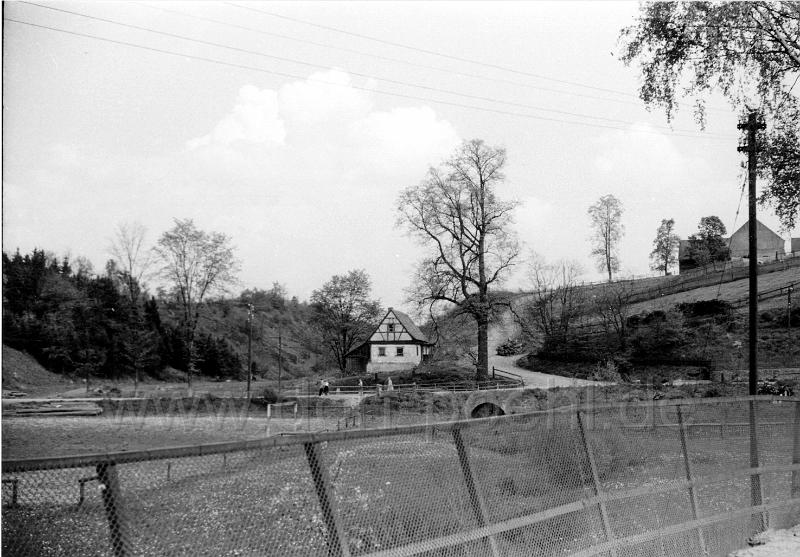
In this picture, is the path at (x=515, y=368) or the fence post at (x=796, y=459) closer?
the fence post at (x=796, y=459)

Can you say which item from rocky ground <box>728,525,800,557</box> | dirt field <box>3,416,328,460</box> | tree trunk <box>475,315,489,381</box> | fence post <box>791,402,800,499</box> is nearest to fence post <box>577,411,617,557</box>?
rocky ground <box>728,525,800,557</box>

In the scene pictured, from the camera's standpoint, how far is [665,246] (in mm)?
77750

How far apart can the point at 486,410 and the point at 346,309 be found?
38499 mm

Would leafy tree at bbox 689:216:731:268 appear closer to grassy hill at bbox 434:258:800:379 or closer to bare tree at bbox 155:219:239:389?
grassy hill at bbox 434:258:800:379

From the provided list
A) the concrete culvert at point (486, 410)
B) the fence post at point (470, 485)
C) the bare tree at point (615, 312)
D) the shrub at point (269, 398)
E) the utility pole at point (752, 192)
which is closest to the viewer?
the fence post at point (470, 485)

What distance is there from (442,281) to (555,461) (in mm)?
36508

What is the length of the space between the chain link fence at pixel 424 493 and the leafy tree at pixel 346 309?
64.7 metres

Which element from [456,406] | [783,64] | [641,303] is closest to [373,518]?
[783,64]

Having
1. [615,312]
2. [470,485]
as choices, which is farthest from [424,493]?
[615,312]

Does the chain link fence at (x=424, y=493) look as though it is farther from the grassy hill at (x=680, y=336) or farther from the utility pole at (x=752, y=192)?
the grassy hill at (x=680, y=336)

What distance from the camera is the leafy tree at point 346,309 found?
7181 centimetres

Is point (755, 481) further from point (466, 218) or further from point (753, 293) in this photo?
point (466, 218)

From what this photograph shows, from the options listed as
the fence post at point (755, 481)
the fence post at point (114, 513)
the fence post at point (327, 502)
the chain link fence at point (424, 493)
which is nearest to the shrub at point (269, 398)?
the chain link fence at point (424, 493)

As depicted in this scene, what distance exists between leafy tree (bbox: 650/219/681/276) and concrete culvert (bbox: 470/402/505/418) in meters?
50.7
